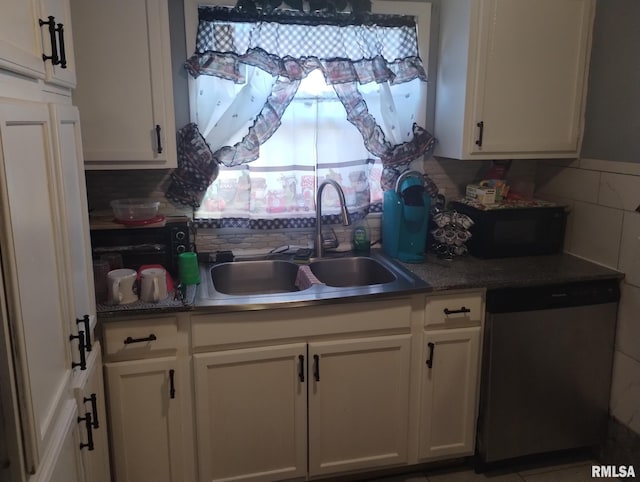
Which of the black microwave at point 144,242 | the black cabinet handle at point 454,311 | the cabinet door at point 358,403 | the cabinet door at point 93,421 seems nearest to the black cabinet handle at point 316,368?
the cabinet door at point 358,403

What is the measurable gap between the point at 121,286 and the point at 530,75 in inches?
74.9

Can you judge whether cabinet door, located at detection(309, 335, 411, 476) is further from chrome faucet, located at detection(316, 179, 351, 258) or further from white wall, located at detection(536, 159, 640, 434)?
→ white wall, located at detection(536, 159, 640, 434)

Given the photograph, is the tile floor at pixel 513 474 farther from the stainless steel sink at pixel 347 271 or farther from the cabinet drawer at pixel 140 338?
the cabinet drawer at pixel 140 338

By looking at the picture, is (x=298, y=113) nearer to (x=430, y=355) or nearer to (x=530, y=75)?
(x=530, y=75)

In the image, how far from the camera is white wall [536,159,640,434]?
2.22m

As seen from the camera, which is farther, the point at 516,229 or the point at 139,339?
the point at 516,229

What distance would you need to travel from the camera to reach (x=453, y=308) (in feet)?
7.16

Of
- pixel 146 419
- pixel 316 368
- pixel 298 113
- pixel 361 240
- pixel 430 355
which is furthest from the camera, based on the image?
pixel 361 240

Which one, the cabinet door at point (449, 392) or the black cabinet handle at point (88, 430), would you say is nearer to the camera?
the black cabinet handle at point (88, 430)

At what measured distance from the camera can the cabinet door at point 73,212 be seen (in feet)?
4.36

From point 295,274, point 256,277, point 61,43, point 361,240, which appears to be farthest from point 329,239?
point 61,43

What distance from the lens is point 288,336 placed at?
2.03m

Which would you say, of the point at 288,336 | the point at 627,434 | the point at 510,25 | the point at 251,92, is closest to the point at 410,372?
the point at 288,336

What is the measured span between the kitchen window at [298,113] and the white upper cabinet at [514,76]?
0.20 meters
